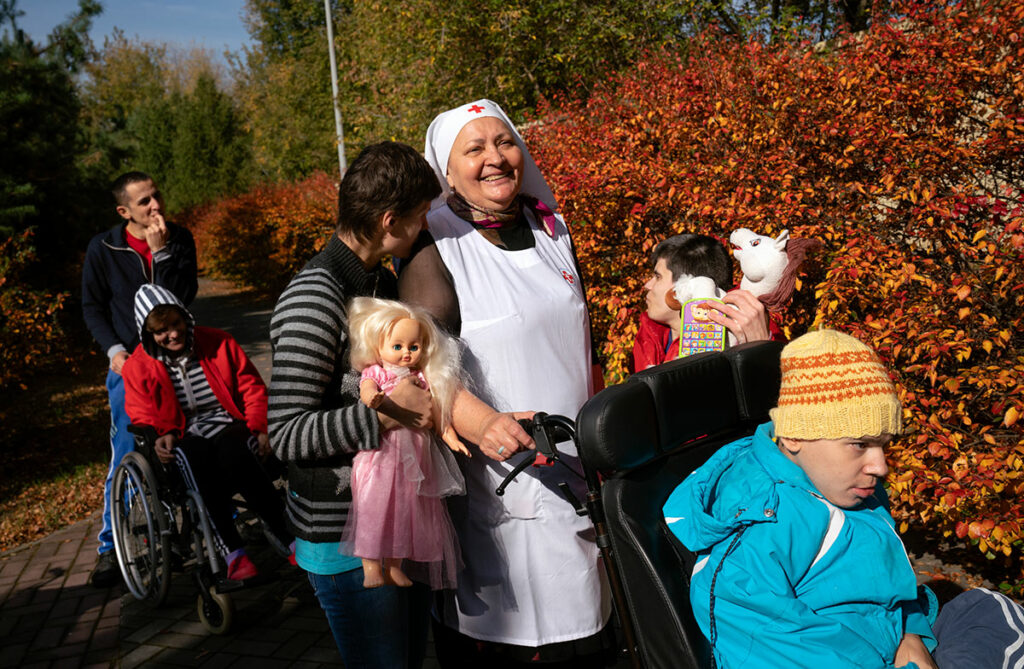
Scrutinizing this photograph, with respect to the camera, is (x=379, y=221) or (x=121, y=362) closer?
(x=379, y=221)

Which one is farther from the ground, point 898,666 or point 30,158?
point 30,158

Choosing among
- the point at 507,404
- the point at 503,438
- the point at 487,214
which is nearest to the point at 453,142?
the point at 487,214

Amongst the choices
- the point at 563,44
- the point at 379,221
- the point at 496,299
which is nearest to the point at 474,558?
the point at 496,299

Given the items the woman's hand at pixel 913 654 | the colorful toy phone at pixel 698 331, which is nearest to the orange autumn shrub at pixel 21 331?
the colorful toy phone at pixel 698 331

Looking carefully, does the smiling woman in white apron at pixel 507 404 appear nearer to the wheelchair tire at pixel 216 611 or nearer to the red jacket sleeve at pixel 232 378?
the wheelchair tire at pixel 216 611

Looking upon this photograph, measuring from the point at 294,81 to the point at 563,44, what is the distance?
2026 cm

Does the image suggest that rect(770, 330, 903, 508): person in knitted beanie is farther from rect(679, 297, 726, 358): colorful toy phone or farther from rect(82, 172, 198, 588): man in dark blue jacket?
rect(82, 172, 198, 588): man in dark blue jacket

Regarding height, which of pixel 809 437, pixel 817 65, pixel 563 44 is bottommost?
pixel 809 437

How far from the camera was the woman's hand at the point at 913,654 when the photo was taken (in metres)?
1.71

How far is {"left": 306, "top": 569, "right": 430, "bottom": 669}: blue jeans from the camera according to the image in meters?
2.03

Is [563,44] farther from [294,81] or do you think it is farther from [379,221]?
[294,81]

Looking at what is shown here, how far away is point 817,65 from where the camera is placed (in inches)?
194

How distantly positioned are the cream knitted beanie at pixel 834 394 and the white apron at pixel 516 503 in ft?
2.19

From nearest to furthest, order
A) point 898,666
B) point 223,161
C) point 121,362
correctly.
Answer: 1. point 898,666
2. point 121,362
3. point 223,161
